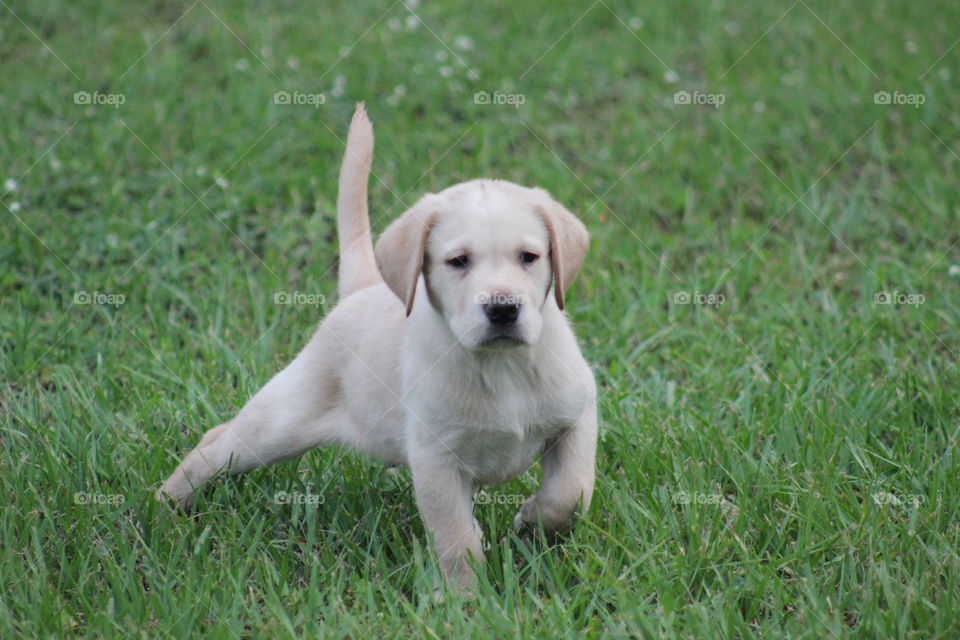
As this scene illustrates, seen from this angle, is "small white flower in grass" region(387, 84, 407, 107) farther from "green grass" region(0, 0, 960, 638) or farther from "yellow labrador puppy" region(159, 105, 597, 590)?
"yellow labrador puppy" region(159, 105, 597, 590)

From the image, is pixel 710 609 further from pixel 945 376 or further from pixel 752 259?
pixel 752 259

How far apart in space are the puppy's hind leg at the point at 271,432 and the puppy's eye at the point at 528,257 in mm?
1042

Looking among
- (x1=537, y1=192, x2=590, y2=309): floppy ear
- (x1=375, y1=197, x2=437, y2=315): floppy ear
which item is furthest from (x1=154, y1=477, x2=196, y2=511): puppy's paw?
(x1=537, y1=192, x2=590, y2=309): floppy ear

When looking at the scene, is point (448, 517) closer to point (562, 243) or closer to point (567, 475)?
point (567, 475)

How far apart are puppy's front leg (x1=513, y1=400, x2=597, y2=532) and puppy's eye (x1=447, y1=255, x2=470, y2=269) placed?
704 mm

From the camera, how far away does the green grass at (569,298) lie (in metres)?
3.55

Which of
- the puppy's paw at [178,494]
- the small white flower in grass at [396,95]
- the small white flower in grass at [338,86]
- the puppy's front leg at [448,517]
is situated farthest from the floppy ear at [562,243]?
the small white flower in grass at [338,86]

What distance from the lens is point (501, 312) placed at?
10.6 ft

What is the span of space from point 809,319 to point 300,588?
2914 mm

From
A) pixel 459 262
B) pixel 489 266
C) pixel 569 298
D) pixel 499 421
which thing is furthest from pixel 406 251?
pixel 569 298

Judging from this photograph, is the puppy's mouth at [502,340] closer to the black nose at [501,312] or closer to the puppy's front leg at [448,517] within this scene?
the black nose at [501,312]

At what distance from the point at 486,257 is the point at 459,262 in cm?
10

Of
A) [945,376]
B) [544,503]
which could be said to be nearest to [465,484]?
[544,503]

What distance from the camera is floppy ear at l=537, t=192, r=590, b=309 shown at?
3.44 meters
